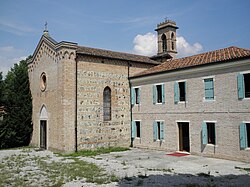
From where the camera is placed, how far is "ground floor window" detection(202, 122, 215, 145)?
53.4 feet

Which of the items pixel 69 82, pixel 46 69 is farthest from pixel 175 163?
pixel 46 69

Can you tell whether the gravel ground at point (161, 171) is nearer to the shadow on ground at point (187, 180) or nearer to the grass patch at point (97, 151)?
the shadow on ground at point (187, 180)

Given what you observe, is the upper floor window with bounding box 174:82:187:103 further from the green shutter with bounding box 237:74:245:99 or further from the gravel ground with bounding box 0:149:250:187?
the green shutter with bounding box 237:74:245:99

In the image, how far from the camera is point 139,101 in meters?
21.9

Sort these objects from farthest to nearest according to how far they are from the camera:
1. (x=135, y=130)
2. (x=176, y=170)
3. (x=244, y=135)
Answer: (x=135, y=130) < (x=244, y=135) < (x=176, y=170)

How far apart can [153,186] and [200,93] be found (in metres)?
9.12

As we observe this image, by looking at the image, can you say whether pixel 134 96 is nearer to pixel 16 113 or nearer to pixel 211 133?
pixel 211 133

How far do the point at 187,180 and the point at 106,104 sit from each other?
455 inches

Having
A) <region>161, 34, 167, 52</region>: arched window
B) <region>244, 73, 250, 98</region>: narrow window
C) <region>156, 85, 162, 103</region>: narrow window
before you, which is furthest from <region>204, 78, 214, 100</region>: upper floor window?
<region>161, 34, 167, 52</region>: arched window

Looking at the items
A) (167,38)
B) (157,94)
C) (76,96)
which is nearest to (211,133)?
(157,94)

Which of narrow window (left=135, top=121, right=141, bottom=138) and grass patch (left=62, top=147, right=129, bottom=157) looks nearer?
grass patch (left=62, top=147, right=129, bottom=157)

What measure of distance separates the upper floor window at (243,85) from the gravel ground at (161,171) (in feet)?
12.8

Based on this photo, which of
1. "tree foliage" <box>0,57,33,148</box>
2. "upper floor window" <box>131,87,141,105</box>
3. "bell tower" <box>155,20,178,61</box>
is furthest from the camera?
"bell tower" <box>155,20,178,61</box>

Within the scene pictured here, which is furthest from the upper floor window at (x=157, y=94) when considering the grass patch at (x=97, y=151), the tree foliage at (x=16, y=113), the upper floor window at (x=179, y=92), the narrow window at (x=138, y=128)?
the tree foliage at (x=16, y=113)
